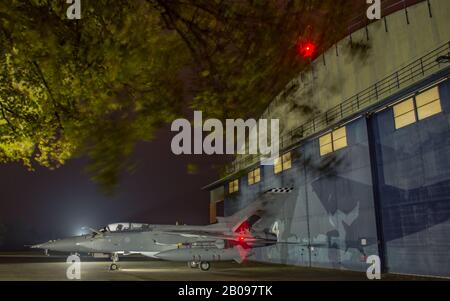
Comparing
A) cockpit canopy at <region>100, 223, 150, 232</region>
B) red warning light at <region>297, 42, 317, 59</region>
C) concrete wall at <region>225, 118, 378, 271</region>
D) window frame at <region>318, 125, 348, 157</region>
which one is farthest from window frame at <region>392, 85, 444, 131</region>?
cockpit canopy at <region>100, 223, 150, 232</region>

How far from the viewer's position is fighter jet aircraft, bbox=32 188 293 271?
1064 inches

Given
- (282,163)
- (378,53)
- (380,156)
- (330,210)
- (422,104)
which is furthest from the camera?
(282,163)

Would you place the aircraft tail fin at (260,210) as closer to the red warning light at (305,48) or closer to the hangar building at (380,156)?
the hangar building at (380,156)

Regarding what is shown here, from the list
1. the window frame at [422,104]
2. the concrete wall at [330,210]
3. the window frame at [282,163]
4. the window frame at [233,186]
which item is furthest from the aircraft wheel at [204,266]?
the window frame at [422,104]

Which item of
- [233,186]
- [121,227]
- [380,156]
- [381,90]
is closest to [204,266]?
[121,227]

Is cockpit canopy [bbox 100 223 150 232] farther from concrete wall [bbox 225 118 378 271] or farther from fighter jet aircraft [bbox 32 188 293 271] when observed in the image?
concrete wall [bbox 225 118 378 271]

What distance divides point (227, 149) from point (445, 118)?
16.1m

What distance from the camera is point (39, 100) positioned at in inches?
A: 418

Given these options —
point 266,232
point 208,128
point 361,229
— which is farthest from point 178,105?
point 266,232

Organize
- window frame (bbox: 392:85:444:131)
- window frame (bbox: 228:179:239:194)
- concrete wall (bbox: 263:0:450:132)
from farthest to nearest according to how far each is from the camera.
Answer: window frame (bbox: 228:179:239:194), concrete wall (bbox: 263:0:450:132), window frame (bbox: 392:85:444:131)

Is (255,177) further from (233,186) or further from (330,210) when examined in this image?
(330,210)

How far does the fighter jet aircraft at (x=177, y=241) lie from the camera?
27.0m

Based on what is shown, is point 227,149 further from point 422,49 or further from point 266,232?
point 266,232

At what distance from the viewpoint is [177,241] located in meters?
28.7
